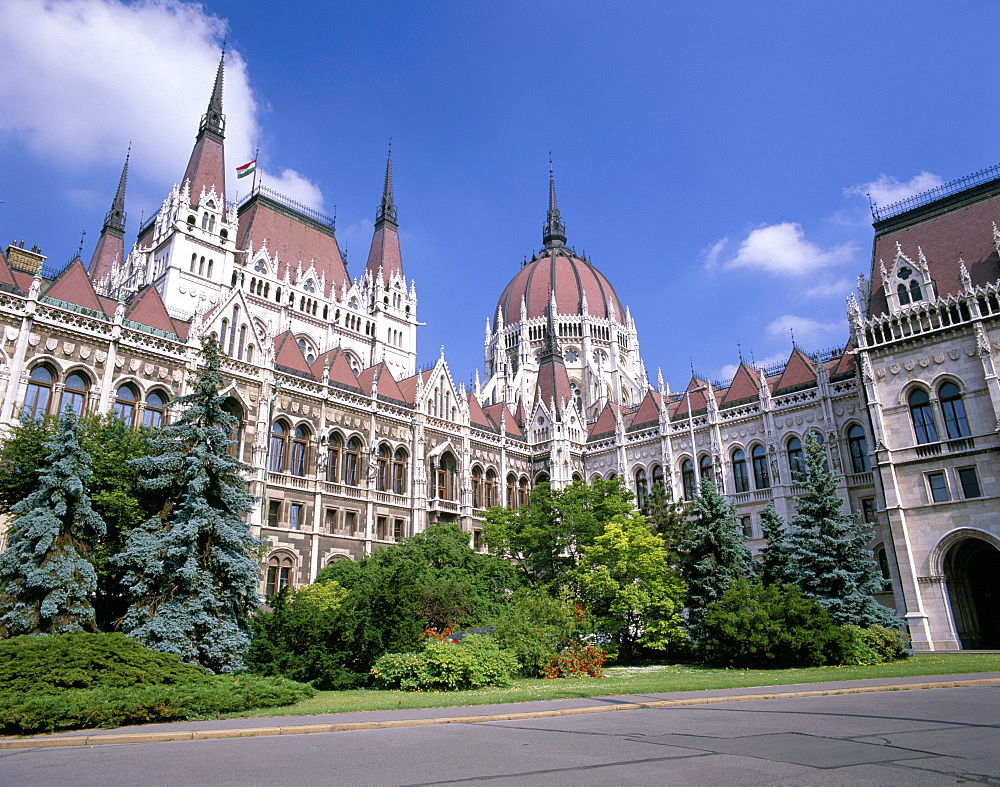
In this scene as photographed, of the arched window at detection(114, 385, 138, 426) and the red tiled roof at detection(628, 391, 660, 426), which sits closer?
the arched window at detection(114, 385, 138, 426)

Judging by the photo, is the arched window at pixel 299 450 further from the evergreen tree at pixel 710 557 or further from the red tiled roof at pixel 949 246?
the red tiled roof at pixel 949 246

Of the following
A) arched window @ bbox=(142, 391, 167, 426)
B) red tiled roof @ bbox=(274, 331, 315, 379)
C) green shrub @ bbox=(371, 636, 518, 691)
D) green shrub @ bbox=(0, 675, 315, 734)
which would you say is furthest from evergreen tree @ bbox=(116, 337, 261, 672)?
red tiled roof @ bbox=(274, 331, 315, 379)

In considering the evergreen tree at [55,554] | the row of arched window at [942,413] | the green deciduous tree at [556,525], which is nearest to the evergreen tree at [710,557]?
the green deciduous tree at [556,525]

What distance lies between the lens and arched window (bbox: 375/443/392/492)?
120 feet

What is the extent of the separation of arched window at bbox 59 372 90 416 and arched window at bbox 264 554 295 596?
10157 mm

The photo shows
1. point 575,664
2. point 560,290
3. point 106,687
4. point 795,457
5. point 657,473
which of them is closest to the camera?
point 106,687

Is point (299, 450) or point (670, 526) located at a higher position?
point (299, 450)

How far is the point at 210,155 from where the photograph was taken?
47281mm

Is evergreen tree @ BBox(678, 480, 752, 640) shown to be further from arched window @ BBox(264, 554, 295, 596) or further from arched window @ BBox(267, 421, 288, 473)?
arched window @ BBox(267, 421, 288, 473)

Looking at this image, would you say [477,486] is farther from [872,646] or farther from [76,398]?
[872,646]

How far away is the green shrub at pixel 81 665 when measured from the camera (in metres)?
12.1

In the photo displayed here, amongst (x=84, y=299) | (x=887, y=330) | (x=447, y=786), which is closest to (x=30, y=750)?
(x=447, y=786)

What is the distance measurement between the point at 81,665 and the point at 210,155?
42.6 metres

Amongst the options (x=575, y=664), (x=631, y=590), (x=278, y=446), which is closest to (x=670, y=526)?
(x=631, y=590)
